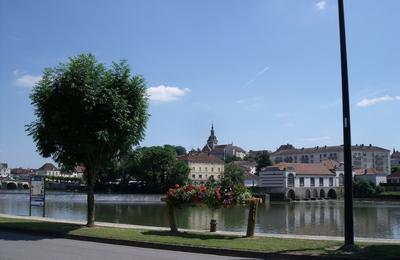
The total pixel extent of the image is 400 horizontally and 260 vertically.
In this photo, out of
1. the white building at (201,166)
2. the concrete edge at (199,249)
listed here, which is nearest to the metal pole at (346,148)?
the concrete edge at (199,249)

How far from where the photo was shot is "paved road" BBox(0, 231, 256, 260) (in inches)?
539

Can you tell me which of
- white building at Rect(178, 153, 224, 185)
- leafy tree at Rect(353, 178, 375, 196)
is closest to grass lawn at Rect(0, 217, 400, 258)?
leafy tree at Rect(353, 178, 375, 196)

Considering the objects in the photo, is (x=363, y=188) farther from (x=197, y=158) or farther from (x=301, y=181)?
(x=197, y=158)

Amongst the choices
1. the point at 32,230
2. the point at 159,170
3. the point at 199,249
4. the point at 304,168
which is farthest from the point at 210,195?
the point at 304,168

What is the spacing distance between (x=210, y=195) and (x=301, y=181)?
136m

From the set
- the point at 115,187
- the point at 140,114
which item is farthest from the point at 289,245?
the point at 115,187

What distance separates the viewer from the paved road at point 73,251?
13.7 meters

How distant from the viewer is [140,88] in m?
23.1

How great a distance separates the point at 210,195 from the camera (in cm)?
1886

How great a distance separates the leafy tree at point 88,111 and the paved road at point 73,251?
17.2 feet

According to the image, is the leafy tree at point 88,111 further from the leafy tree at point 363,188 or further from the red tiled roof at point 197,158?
the red tiled roof at point 197,158

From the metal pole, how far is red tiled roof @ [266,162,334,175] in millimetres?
134142

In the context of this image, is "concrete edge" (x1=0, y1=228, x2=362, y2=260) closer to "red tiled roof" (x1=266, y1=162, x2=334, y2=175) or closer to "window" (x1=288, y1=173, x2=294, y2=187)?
"window" (x1=288, y1=173, x2=294, y2=187)

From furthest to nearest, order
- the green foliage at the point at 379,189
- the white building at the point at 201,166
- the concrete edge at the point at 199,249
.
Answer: the white building at the point at 201,166 → the green foliage at the point at 379,189 → the concrete edge at the point at 199,249
